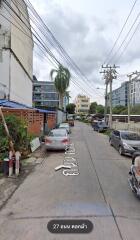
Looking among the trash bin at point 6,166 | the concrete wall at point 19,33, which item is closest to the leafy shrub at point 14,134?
the trash bin at point 6,166

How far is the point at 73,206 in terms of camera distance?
22.9 feet

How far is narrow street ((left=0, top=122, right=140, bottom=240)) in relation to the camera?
5400mm

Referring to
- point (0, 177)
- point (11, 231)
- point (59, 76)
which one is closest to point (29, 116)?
point (0, 177)

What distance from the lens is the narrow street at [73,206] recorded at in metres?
5.40

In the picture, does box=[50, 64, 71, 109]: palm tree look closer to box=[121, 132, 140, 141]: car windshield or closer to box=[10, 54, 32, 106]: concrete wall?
box=[10, 54, 32, 106]: concrete wall

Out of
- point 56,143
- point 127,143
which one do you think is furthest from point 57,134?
point 127,143

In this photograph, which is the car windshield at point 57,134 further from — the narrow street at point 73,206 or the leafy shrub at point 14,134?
the narrow street at point 73,206

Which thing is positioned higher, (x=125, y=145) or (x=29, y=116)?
(x=29, y=116)

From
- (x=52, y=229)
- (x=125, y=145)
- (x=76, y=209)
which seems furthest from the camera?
(x=125, y=145)

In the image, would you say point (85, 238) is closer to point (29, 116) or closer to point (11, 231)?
point (11, 231)

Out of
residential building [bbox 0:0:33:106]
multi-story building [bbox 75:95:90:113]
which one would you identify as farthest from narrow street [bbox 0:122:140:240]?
multi-story building [bbox 75:95:90:113]

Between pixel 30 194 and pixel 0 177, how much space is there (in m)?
2.53

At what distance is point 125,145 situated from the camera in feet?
55.7

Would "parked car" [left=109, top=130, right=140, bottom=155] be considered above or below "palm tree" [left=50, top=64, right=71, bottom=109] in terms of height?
below
